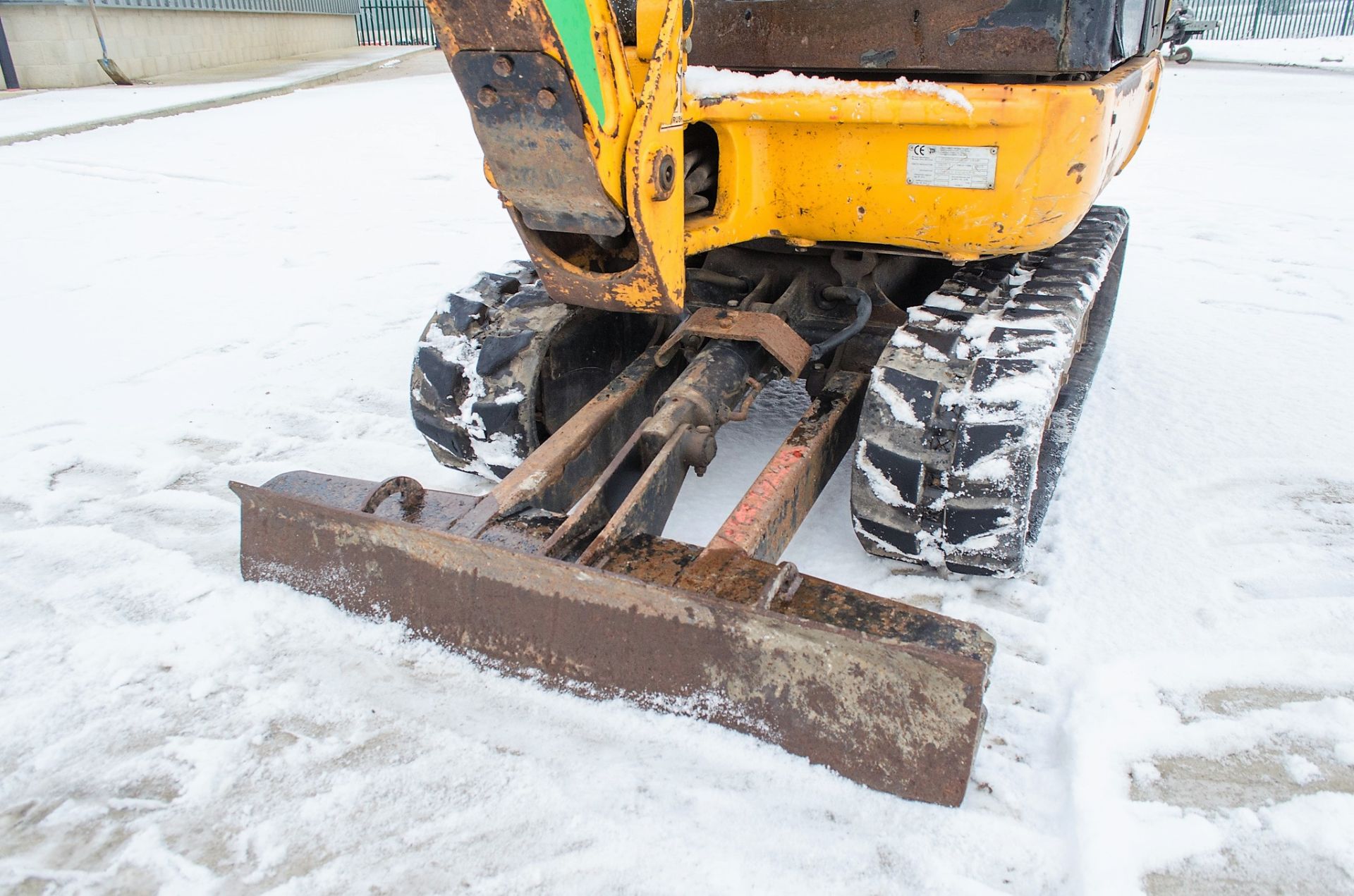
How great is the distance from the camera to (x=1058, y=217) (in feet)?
8.49

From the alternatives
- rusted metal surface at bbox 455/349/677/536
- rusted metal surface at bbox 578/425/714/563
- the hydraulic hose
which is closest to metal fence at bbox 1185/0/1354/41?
the hydraulic hose

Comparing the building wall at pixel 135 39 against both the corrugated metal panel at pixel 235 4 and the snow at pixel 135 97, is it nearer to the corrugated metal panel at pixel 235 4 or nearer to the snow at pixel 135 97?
the corrugated metal panel at pixel 235 4

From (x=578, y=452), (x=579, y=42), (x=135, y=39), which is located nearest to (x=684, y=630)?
(x=578, y=452)

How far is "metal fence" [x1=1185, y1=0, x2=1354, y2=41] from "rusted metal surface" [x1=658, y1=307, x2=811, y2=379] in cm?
2268

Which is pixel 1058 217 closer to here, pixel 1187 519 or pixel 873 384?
pixel 873 384

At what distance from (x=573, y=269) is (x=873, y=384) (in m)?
0.83

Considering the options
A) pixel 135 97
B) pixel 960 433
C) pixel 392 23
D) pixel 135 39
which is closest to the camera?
pixel 960 433

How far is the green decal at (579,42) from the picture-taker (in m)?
1.94

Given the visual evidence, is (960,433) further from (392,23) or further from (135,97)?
(392,23)

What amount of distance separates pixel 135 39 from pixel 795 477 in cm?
1464

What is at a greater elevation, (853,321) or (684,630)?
(853,321)

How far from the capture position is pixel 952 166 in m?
2.52

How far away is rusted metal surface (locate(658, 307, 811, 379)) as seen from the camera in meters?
2.89

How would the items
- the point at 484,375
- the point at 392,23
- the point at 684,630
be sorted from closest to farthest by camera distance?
the point at 684,630, the point at 484,375, the point at 392,23
